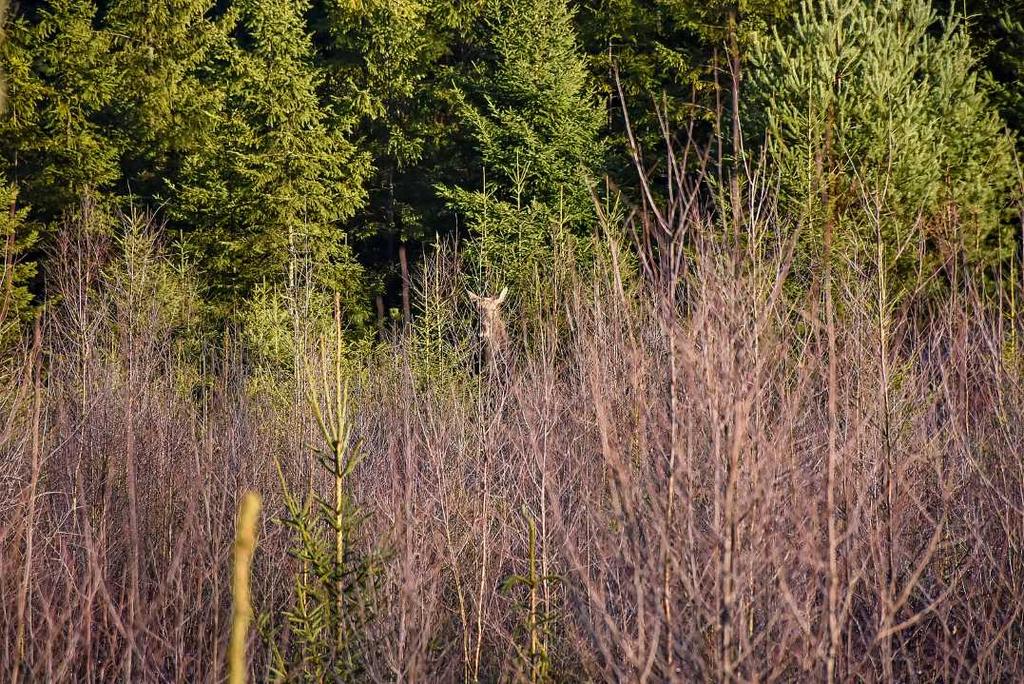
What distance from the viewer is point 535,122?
67.9 feet

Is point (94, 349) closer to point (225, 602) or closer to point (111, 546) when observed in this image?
point (111, 546)

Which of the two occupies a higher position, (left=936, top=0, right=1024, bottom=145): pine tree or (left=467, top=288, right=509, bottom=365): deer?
(left=936, top=0, right=1024, bottom=145): pine tree

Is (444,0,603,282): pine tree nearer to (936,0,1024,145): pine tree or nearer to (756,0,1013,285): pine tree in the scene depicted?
(936,0,1024,145): pine tree

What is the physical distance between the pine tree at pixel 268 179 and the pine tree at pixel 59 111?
2.40 metres

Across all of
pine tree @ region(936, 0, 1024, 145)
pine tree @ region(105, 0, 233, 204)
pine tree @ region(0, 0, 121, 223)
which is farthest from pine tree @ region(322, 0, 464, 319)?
pine tree @ region(936, 0, 1024, 145)

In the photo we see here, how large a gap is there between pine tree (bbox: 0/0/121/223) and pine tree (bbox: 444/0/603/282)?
29.5 ft

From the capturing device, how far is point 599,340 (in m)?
4.65

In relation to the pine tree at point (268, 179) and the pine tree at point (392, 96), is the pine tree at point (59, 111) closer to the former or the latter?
the pine tree at point (268, 179)

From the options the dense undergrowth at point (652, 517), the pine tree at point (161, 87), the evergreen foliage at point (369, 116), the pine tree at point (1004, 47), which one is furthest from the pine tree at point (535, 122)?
the dense undergrowth at point (652, 517)

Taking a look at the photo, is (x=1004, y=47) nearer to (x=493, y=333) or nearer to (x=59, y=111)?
(x=493, y=333)

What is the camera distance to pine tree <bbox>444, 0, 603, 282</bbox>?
65.3 ft

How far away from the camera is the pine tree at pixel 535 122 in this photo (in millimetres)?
19906

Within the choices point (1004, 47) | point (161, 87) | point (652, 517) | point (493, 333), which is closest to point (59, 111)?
point (161, 87)

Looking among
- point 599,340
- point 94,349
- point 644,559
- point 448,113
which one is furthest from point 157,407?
point 448,113
